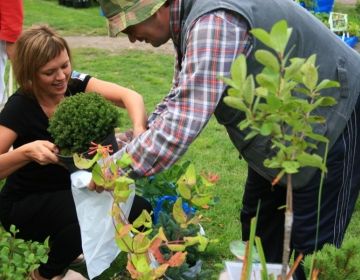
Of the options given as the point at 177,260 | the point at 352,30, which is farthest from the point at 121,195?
the point at 352,30

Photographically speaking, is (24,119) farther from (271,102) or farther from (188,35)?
(271,102)

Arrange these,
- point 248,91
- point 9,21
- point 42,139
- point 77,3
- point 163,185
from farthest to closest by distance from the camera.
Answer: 1. point 77,3
2. point 9,21
3. point 163,185
4. point 42,139
5. point 248,91

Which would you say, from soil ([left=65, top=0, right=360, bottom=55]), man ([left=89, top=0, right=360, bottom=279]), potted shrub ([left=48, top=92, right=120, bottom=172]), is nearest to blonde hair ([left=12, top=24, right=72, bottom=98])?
potted shrub ([left=48, top=92, right=120, bottom=172])

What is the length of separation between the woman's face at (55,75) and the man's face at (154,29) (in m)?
0.81

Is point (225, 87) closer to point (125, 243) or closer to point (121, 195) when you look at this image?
point (121, 195)

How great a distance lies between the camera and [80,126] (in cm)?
228

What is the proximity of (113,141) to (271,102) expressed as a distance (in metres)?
1.51

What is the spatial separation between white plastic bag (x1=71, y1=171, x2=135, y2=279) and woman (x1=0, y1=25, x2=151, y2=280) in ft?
0.76

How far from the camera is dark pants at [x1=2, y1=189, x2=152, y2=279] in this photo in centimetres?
276

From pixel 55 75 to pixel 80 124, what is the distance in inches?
21.0

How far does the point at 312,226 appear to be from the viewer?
2191mm

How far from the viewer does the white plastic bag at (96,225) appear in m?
2.45

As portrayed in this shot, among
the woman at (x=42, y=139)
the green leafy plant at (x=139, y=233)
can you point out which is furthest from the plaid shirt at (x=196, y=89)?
the woman at (x=42, y=139)

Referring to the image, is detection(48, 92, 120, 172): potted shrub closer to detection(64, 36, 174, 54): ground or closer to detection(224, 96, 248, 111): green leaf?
detection(224, 96, 248, 111): green leaf
